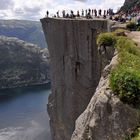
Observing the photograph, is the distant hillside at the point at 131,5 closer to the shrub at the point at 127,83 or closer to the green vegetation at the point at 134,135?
the shrub at the point at 127,83

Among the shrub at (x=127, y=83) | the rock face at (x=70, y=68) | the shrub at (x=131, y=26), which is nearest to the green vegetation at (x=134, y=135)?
the shrub at (x=127, y=83)

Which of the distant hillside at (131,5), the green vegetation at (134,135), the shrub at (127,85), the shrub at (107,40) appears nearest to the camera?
the green vegetation at (134,135)

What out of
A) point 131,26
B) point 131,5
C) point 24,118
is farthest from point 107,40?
point 24,118

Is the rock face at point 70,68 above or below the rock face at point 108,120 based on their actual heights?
below

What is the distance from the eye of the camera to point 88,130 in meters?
17.4

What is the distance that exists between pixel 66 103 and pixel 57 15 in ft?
52.8

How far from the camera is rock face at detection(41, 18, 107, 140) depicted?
4825 cm

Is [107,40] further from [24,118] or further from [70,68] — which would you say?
[24,118]

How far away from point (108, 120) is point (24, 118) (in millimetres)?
127744

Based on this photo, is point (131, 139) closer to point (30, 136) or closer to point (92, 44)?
point (92, 44)

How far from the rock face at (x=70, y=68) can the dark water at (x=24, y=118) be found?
46844mm

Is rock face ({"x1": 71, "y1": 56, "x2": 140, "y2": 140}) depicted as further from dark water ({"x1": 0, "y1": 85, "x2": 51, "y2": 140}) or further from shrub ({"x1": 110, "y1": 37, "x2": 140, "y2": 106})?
dark water ({"x1": 0, "y1": 85, "x2": 51, "y2": 140})

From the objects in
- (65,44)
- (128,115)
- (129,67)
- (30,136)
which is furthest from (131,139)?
(30,136)

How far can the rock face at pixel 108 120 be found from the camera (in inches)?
570
